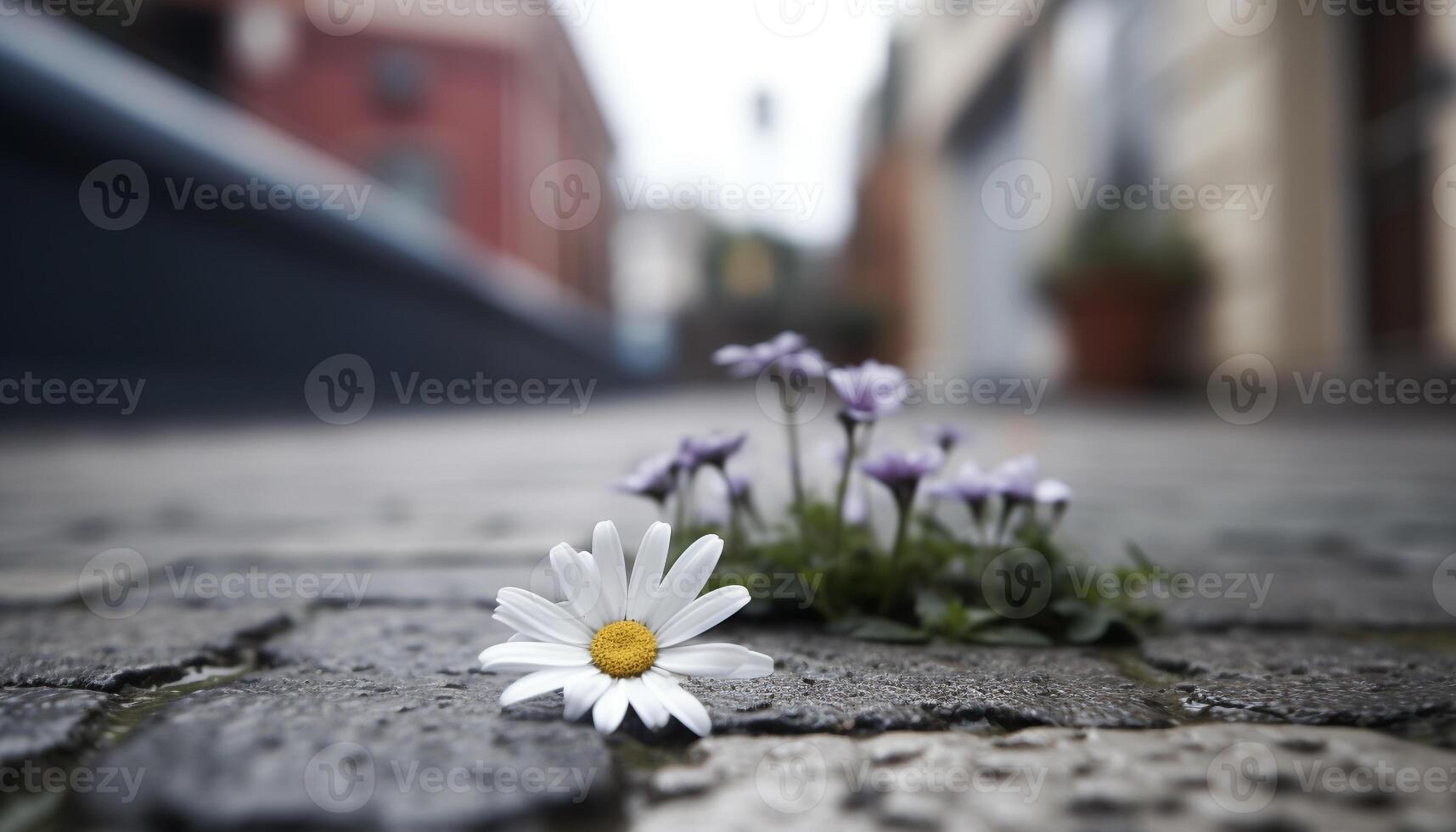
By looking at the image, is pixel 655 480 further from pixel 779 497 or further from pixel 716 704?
pixel 779 497

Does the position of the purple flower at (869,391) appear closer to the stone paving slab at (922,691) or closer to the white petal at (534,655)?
the stone paving slab at (922,691)

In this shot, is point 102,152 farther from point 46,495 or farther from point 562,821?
point 562,821

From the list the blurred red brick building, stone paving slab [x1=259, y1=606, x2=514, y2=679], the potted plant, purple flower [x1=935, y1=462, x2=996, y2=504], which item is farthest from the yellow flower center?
the blurred red brick building

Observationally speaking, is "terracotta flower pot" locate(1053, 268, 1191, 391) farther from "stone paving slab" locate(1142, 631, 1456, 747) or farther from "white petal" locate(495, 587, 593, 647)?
"white petal" locate(495, 587, 593, 647)

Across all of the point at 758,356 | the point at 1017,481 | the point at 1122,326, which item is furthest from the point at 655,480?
the point at 1122,326

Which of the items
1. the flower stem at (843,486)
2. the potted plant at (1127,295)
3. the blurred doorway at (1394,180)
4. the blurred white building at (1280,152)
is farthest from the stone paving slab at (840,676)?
the potted plant at (1127,295)

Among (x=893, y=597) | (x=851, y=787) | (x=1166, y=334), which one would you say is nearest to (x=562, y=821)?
(x=851, y=787)
